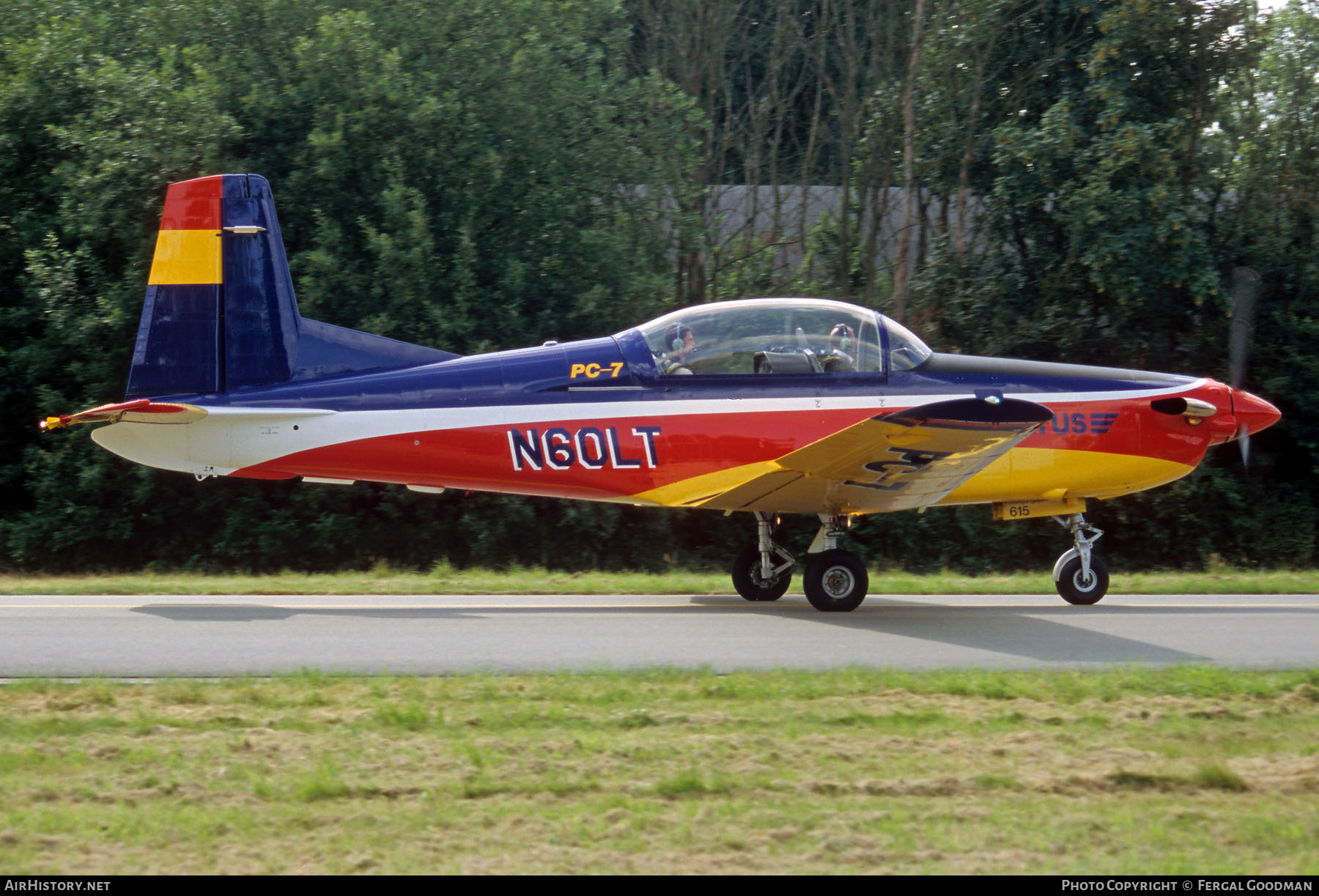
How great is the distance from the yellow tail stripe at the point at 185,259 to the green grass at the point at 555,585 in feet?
8.90

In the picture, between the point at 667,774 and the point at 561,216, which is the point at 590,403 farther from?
the point at 561,216

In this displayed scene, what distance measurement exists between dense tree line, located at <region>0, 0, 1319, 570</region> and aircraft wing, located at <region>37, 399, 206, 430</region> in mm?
6006

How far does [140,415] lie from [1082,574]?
7.59 m

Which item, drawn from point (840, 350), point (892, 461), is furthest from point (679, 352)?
point (892, 461)

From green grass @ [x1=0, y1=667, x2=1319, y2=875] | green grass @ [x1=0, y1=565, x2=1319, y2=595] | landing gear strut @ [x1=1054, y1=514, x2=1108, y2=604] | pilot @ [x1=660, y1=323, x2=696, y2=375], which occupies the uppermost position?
pilot @ [x1=660, y1=323, x2=696, y2=375]

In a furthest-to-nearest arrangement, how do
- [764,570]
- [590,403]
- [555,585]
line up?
[555,585]
[764,570]
[590,403]

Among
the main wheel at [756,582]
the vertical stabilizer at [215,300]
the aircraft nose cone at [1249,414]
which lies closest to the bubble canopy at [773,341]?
the main wheel at [756,582]

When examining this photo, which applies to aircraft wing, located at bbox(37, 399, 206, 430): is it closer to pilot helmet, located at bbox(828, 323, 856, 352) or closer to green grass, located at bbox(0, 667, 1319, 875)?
green grass, located at bbox(0, 667, 1319, 875)

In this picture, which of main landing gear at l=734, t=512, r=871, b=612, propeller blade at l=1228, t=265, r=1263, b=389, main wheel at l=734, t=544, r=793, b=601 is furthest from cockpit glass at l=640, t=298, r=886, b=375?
propeller blade at l=1228, t=265, r=1263, b=389

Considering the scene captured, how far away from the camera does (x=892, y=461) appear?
8117 millimetres

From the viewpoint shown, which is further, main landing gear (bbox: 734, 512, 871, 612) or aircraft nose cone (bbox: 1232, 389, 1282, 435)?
aircraft nose cone (bbox: 1232, 389, 1282, 435)

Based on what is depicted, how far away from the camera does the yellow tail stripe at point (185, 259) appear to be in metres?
9.35

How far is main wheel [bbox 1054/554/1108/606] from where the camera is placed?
967cm
